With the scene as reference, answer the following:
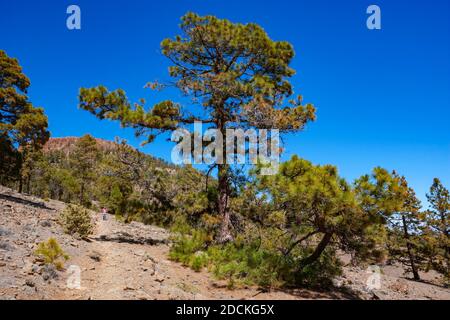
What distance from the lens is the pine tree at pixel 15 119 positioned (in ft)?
63.6

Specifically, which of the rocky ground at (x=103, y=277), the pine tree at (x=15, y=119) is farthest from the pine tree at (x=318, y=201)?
the pine tree at (x=15, y=119)

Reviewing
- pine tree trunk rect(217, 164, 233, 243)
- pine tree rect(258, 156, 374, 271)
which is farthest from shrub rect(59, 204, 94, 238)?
pine tree rect(258, 156, 374, 271)

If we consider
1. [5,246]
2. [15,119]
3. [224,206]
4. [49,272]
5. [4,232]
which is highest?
[15,119]

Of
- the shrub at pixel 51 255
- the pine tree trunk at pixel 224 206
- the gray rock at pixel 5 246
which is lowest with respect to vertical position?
the shrub at pixel 51 255

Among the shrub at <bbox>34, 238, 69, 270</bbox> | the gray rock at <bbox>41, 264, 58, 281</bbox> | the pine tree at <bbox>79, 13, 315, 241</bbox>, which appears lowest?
the gray rock at <bbox>41, 264, 58, 281</bbox>

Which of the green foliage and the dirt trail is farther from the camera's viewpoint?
the green foliage

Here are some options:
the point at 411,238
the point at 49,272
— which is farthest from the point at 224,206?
the point at 411,238

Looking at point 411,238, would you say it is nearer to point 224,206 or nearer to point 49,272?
point 224,206

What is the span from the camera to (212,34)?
44.4ft

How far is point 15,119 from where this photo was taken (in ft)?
66.6

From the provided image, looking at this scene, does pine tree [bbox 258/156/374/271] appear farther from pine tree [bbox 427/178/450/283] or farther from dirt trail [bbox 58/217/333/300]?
pine tree [bbox 427/178/450/283]

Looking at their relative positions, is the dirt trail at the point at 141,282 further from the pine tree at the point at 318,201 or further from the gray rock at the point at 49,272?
the pine tree at the point at 318,201

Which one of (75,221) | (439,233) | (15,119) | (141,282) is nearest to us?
(141,282)

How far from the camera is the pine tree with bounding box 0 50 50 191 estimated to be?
63.6 ft
